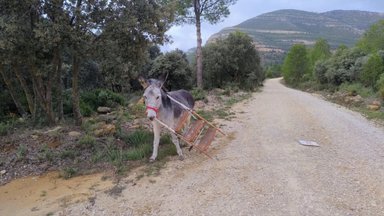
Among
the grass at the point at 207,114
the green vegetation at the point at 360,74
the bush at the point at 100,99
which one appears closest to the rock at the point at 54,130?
the grass at the point at 207,114

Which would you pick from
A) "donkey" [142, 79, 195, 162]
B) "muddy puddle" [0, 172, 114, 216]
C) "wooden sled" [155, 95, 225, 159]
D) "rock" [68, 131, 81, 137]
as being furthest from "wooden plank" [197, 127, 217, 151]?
"rock" [68, 131, 81, 137]

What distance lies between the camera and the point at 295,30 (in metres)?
163

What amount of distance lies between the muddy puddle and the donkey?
146 cm

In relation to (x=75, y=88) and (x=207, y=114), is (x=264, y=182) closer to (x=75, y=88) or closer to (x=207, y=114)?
(x=75, y=88)

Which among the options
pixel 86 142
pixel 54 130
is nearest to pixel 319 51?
pixel 54 130

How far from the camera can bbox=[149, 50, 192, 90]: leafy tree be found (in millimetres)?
25156

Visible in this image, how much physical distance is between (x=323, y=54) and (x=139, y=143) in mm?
49395

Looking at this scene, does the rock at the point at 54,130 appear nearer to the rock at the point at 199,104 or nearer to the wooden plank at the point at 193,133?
the wooden plank at the point at 193,133

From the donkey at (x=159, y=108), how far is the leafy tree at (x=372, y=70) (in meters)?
20.2

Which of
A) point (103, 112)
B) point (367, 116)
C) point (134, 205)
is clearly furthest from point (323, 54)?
point (134, 205)

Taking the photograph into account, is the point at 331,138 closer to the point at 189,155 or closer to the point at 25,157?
the point at 189,155

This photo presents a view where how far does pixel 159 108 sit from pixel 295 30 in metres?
168

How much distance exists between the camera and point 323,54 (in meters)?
51.8

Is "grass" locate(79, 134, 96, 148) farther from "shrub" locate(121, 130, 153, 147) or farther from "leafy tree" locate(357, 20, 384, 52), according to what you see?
"leafy tree" locate(357, 20, 384, 52)
